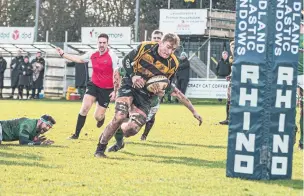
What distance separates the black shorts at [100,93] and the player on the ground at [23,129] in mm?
2309

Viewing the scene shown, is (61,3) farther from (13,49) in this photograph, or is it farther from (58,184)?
(58,184)

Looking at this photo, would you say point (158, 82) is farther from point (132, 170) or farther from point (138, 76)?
point (132, 170)

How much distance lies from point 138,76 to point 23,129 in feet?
10.1

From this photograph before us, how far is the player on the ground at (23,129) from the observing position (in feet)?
46.1

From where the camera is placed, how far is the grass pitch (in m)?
8.85

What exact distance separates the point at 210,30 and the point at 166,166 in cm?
3397

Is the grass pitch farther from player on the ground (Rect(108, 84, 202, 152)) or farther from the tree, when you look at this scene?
the tree

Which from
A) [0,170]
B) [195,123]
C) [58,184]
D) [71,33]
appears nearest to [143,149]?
[0,170]

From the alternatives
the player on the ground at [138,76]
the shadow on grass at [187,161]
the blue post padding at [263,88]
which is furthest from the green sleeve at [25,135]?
the blue post padding at [263,88]

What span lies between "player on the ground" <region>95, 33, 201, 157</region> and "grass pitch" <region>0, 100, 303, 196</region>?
0.50m

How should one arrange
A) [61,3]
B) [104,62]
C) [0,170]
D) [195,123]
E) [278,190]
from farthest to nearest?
1. [61,3]
2. [195,123]
3. [104,62]
4. [0,170]
5. [278,190]

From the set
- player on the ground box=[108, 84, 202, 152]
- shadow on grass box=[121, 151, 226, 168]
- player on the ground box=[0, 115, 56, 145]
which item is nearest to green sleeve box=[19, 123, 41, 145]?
player on the ground box=[0, 115, 56, 145]

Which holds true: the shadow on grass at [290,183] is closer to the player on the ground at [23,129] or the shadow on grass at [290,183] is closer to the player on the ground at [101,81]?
the player on the ground at [23,129]

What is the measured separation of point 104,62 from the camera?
16.5 metres
